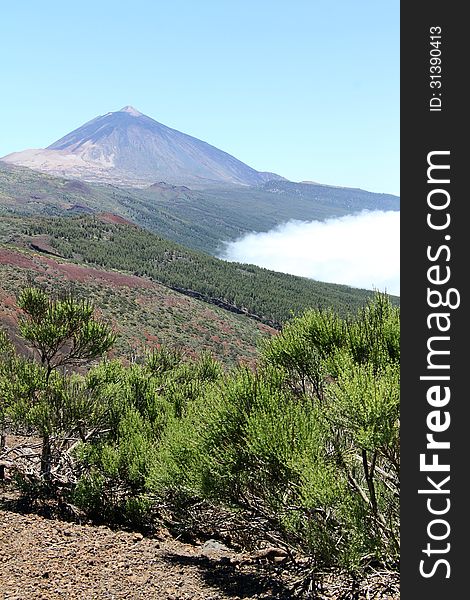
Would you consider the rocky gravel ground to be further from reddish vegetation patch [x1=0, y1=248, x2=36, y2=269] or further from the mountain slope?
reddish vegetation patch [x1=0, y1=248, x2=36, y2=269]

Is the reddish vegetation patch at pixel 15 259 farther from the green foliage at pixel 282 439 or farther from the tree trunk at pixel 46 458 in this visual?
the tree trunk at pixel 46 458

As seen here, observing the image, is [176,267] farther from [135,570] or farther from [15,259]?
[135,570]

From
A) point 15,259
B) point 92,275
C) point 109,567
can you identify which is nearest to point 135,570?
point 109,567

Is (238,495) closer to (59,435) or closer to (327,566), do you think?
(327,566)

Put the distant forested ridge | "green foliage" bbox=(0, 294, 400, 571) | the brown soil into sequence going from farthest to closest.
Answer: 1. the distant forested ridge
2. the brown soil
3. "green foliage" bbox=(0, 294, 400, 571)

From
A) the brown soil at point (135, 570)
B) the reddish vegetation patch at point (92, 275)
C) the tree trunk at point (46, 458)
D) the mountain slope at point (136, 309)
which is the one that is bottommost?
the brown soil at point (135, 570)

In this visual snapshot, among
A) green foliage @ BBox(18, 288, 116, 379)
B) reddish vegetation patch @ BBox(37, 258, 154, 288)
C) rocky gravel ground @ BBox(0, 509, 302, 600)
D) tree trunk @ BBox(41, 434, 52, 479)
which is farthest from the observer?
reddish vegetation patch @ BBox(37, 258, 154, 288)

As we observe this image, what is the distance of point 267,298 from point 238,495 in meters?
94.1

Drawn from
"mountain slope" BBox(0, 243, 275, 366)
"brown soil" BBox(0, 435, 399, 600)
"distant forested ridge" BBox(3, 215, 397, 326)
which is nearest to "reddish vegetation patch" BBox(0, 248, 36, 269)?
"mountain slope" BBox(0, 243, 275, 366)

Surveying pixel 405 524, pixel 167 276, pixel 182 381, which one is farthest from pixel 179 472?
pixel 167 276

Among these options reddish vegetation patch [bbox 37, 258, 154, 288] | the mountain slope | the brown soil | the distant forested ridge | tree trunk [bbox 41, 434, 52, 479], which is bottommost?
the brown soil

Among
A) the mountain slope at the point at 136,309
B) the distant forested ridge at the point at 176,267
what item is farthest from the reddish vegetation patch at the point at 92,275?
the distant forested ridge at the point at 176,267

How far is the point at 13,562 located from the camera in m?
12.2

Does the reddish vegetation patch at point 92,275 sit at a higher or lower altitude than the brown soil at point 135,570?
higher
